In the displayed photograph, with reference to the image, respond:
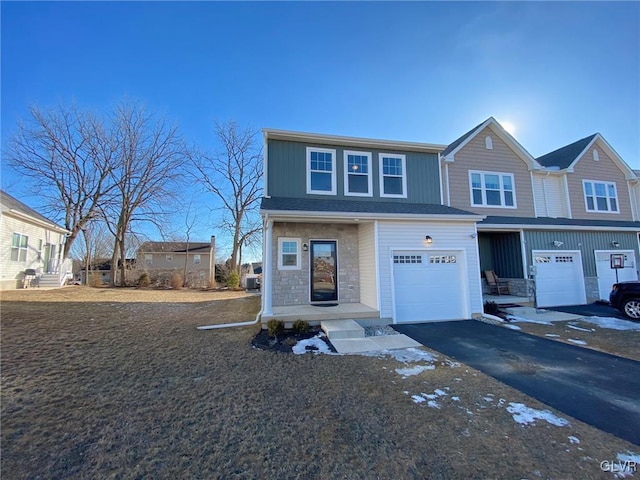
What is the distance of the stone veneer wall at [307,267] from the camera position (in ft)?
28.7

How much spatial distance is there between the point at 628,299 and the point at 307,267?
9900 millimetres

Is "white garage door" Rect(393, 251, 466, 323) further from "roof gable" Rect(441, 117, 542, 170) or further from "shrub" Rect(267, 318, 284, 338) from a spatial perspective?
"roof gable" Rect(441, 117, 542, 170)

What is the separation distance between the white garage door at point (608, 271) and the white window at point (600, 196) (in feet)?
8.62

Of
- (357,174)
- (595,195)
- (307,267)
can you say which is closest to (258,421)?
(307,267)

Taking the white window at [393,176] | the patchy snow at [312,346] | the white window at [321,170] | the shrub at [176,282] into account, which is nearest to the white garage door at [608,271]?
the white window at [393,176]

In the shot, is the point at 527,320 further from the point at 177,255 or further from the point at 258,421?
the point at 177,255

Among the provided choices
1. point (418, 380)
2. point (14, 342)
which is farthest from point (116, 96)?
point (418, 380)

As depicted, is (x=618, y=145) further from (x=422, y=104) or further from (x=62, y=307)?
(x=62, y=307)

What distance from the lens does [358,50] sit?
9.65m

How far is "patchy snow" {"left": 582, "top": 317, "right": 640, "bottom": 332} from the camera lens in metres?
7.36

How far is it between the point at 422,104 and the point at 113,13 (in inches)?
410

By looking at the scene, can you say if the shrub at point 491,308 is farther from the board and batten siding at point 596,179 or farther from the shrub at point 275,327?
the board and batten siding at point 596,179

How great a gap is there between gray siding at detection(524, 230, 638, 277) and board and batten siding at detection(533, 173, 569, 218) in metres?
1.65

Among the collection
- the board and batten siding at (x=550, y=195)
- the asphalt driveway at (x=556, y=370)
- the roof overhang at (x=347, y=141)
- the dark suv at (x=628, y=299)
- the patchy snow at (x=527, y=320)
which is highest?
the roof overhang at (x=347, y=141)
